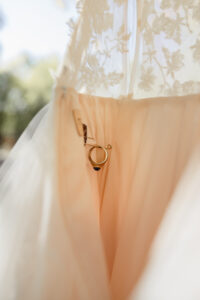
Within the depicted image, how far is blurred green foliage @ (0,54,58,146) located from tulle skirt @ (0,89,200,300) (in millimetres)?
3316

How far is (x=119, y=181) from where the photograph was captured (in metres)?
0.49

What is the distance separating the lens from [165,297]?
0.94 feet

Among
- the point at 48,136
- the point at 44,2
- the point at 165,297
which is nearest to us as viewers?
the point at 165,297

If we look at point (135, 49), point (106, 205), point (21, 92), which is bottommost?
point (21, 92)

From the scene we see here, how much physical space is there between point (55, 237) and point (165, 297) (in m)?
0.15

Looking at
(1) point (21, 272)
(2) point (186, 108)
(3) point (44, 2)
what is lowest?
(1) point (21, 272)

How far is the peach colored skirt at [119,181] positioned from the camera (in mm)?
379

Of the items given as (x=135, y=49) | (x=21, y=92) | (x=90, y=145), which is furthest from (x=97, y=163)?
(x=21, y=92)

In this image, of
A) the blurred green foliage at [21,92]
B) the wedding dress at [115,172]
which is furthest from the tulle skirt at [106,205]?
the blurred green foliage at [21,92]

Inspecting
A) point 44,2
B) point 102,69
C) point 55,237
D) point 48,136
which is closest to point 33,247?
point 55,237

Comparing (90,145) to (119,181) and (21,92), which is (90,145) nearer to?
(119,181)

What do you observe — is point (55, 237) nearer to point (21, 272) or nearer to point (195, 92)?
point (21, 272)

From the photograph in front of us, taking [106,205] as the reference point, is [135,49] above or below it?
above

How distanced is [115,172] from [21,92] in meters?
4.26
